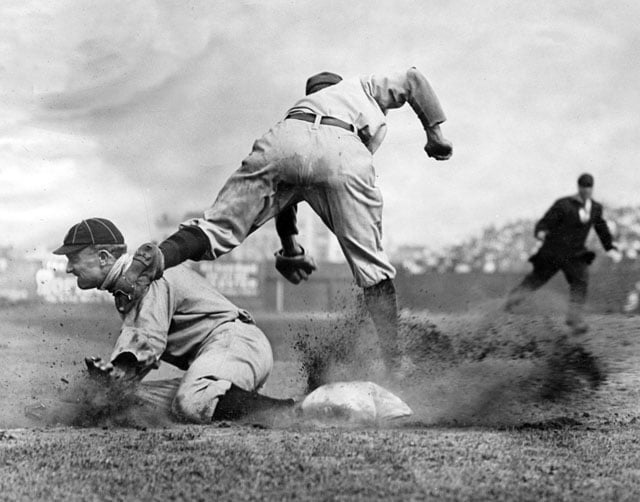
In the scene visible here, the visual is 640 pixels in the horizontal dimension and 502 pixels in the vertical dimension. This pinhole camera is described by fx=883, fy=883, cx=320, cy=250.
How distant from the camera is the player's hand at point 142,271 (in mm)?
3348

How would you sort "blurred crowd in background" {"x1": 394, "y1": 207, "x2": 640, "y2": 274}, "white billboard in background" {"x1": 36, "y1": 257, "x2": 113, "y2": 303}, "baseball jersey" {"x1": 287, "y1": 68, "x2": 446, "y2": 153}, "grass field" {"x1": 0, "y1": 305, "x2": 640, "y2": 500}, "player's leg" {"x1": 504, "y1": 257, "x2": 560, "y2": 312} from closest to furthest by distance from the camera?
"grass field" {"x1": 0, "y1": 305, "x2": 640, "y2": 500}
"baseball jersey" {"x1": 287, "y1": 68, "x2": 446, "y2": 153}
"white billboard in background" {"x1": 36, "y1": 257, "x2": 113, "y2": 303}
"player's leg" {"x1": 504, "y1": 257, "x2": 560, "y2": 312}
"blurred crowd in background" {"x1": 394, "y1": 207, "x2": 640, "y2": 274}

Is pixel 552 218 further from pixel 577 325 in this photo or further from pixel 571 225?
pixel 577 325

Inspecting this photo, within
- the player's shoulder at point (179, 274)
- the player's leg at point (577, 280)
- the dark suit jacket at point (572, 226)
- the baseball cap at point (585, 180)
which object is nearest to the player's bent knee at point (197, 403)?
the player's shoulder at point (179, 274)

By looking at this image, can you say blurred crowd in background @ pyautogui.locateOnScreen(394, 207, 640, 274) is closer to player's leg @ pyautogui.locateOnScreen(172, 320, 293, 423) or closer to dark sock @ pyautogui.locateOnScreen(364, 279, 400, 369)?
dark sock @ pyautogui.locateOnScreen(364, 279, 400, 369)

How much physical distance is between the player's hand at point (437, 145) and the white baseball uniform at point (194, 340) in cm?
114

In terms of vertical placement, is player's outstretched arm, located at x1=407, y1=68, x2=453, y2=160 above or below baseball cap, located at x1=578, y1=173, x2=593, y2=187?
above

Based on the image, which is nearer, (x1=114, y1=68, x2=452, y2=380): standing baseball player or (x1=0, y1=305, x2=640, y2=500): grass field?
(x1=0, y1=305, x2=640, y2=500): grass field

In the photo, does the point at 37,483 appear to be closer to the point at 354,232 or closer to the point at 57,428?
the point at 57,428

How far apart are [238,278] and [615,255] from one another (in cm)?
442

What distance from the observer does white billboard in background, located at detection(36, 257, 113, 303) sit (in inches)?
200

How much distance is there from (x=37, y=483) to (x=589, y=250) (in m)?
4.79

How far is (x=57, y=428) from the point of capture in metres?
3.22

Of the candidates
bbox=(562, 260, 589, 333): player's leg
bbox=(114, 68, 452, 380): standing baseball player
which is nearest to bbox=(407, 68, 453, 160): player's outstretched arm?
bbox=(114, 68, 452, 380): standing baseball player

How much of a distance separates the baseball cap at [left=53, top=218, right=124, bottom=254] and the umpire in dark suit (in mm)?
3069
